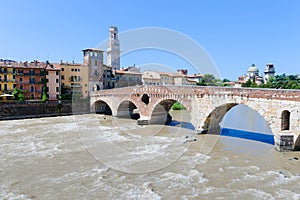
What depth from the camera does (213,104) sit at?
18.0 metres

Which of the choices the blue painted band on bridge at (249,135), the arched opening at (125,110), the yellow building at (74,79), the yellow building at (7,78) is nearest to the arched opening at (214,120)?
the blue painted band on bridge at (249,135)

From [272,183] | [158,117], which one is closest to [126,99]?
[158,117]

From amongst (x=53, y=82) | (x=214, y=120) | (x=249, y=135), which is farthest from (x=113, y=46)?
(x=249, y=135)

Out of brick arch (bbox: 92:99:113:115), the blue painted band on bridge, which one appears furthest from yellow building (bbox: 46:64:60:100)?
the blue painted band on bridge

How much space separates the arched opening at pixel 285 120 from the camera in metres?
13.8

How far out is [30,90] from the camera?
120 feet

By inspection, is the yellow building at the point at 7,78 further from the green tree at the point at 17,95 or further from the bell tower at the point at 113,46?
the bell tower at the point at 113,46

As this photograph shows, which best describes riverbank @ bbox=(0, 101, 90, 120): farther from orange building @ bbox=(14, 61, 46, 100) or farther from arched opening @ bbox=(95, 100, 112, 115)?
orange building @ bbox=(14, 61, 46, 100)

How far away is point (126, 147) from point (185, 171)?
5.45 meters

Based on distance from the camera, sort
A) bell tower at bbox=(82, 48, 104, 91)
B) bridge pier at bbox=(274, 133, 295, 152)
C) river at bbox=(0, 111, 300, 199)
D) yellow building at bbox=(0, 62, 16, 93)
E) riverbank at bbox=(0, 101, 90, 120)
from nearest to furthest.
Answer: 1. river at bbox=(0, 111, 300, 199)
2. bridge pier at bbox=(274, 133, 295, 152)
3. riverbank at bbox=(0, 101, 90, 120)
4. yellow building at bbox=(0, 62, 16, 93)
5. bell tower at bbox=(82, 48, 104, 91)

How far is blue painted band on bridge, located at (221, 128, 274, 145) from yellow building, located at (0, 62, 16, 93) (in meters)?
29.9

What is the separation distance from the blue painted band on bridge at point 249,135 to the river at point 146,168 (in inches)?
38.5

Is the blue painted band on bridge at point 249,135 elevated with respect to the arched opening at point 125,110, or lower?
lower

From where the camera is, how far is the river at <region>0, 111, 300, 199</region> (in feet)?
30.7
